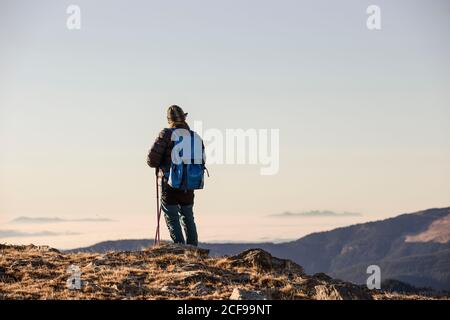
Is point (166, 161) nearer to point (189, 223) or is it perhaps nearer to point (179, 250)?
point (189, 223)

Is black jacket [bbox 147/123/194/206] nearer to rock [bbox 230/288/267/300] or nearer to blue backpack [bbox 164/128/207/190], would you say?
blue backpack [bbox 164/128/207/190]

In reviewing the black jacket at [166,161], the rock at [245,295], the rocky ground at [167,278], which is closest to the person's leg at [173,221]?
the black jacket at [166,161]

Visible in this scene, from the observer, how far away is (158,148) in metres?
19.5

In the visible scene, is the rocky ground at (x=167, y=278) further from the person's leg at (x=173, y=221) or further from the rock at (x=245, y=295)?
the person's leg at (x=173, y=221)

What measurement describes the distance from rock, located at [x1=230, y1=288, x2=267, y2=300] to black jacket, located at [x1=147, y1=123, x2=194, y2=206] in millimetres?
5333

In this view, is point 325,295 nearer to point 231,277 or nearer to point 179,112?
point 231,277

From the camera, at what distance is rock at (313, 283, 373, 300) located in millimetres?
15391

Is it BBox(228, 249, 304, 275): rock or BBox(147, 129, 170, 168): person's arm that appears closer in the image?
BBox(228, 249, 304, 275): rock

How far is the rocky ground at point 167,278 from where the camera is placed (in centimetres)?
1543

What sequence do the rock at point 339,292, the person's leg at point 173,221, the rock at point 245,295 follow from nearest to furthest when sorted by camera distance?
1. the rock at point 245,295
2. the rock at point 339,292
3. the person's leg at point 173,221

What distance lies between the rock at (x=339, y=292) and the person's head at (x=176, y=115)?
6.16m

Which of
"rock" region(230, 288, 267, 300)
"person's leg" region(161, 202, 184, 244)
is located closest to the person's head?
"person's leg" region(161, 202, 184, 244)
